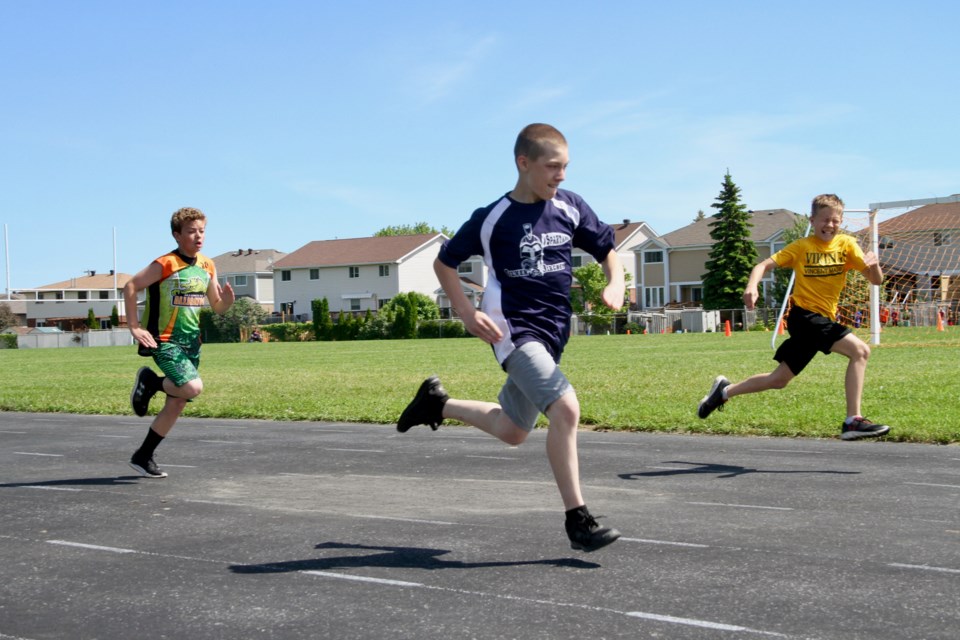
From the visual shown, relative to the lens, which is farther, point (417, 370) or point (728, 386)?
point (417, 370)

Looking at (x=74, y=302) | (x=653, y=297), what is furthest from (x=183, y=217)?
(x=74, y=302)

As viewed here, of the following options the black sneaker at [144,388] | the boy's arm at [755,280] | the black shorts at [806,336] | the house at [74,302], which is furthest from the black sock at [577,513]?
the house at [74,302]

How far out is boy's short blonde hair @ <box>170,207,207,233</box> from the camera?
25.7 ft

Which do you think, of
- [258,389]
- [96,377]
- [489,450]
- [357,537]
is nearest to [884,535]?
[357,537]

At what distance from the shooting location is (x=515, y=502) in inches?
253

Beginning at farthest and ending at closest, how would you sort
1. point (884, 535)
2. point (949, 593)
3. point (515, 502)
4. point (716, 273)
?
point (716, 273) → point (515, 502) → point (884, 535) → point (949, 593)

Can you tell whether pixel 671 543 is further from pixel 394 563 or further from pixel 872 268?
pixel 872 268

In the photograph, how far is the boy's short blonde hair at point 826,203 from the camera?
8.17 m

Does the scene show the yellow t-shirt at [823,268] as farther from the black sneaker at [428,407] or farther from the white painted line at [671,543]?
the white painted line at [671,543]

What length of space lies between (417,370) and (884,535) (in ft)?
60.2

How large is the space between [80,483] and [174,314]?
1.41 metres

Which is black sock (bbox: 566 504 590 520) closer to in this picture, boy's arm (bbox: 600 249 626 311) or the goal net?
boy's arm (bbox: 600 249 626 311)

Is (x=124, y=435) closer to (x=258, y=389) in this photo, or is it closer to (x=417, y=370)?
(x=258, y=389)

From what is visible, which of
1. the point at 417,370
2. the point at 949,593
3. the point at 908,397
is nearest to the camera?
the point at 949,593
